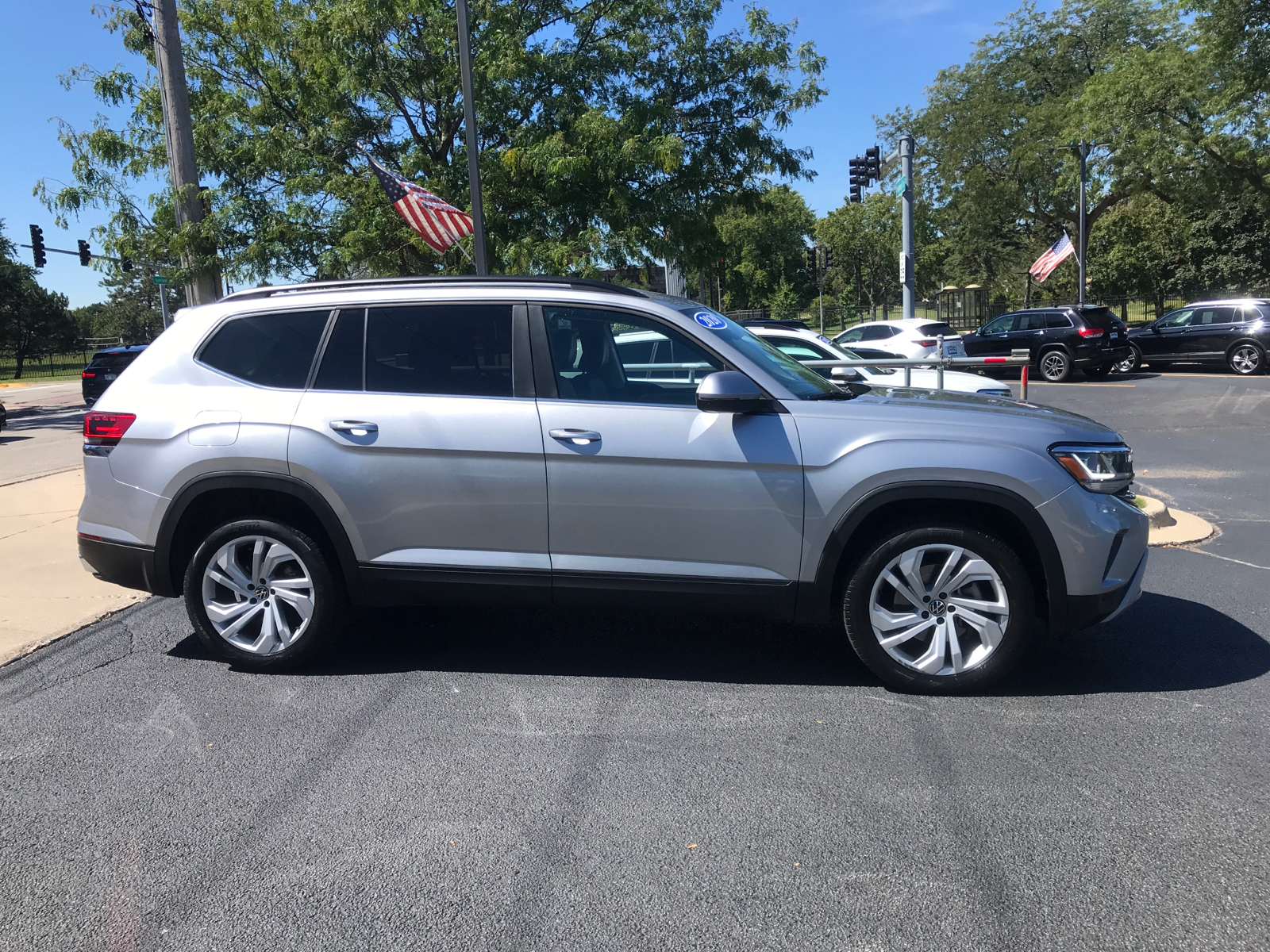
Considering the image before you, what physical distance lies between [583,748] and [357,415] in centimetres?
186

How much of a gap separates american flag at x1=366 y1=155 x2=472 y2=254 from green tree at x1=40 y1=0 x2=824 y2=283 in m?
2.51

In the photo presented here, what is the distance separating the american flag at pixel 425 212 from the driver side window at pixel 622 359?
25.3 feet

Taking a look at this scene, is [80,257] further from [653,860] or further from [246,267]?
[653,860]

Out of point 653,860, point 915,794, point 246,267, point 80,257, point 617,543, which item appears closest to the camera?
point 653,860

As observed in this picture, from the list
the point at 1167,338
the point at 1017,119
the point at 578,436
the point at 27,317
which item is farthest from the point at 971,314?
the point at 27,317

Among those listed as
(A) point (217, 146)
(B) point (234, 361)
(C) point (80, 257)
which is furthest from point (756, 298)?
(B) point (234, 361)

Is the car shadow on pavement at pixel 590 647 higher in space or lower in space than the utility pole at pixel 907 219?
lower

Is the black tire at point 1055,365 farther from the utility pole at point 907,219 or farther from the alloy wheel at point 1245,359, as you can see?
the utility pole at point 907,219

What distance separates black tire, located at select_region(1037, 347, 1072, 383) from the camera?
2166 cm

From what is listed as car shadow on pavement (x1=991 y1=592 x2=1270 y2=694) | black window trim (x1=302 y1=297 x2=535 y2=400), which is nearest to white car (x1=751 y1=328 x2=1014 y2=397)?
car shadow on pavement (x1=991 y1=592 x2=1270 y2=694)

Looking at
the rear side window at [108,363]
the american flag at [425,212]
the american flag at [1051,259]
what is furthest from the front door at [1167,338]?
the rear side window at [108,363]

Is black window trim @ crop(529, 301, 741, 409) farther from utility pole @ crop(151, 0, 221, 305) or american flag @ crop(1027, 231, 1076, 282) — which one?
american flag @ crop(1027, 231, 1076, 282)

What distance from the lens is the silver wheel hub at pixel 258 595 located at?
15.4ft

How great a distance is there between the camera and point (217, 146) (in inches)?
599
